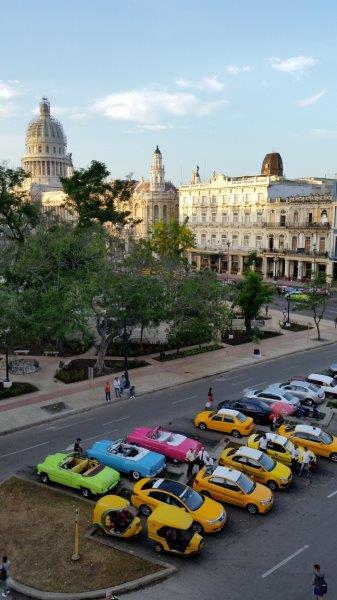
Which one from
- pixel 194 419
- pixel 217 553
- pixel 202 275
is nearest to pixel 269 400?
pixel 194 419

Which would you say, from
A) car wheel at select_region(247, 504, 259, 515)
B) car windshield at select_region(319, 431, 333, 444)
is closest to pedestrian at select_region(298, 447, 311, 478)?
car windshield at select_region(319, 431, 333, 444)

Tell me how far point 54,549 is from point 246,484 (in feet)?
21.8

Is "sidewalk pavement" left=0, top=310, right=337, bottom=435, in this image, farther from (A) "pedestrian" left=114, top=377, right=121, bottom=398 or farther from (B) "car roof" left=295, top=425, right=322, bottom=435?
(B) "car roof" left=295, top=425, right=322, bottom=435

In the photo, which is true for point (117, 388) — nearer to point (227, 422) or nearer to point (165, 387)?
point (165, 387)

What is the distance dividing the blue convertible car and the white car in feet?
44.4

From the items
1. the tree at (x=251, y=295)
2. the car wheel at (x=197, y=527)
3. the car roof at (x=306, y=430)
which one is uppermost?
the tree at (x=251, y=295)

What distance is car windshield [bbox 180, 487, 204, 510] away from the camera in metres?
16.8

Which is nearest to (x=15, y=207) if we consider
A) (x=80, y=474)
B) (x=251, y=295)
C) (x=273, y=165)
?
(x=251, y=295)

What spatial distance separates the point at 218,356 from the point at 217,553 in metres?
23.6

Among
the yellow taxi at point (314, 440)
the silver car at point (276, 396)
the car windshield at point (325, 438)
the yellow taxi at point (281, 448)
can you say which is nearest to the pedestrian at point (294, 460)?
the yellow taxi at point (281, 448)

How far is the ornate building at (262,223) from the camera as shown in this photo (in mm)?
74188

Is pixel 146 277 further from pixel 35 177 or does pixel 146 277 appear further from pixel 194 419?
pixel 35 177

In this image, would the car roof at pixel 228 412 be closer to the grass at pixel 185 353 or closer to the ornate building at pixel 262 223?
the grass at pixel 185 353

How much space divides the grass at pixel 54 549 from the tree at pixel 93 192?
37.1m
